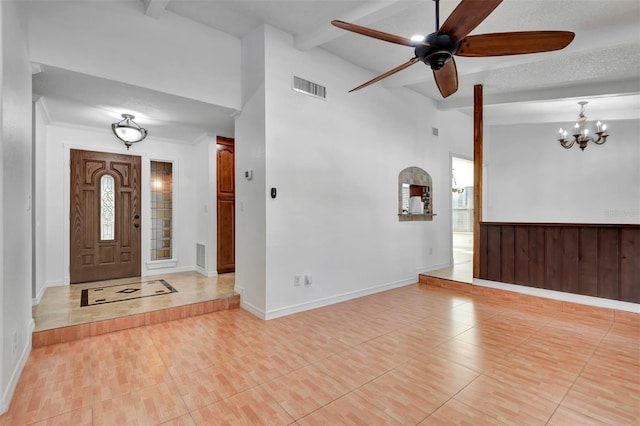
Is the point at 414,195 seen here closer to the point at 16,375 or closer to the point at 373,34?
the point at 373,34

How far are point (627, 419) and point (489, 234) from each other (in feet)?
10.1

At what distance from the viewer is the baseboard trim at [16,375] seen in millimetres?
1933

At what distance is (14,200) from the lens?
2.26m

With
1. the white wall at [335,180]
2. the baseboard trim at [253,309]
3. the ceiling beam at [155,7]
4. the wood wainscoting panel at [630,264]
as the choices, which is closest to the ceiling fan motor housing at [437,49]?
the white wall at [335,180]

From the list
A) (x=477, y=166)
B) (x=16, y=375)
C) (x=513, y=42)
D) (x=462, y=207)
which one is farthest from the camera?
(x=462, y=207)

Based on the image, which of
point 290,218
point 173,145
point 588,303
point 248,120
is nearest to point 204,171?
point 173,145

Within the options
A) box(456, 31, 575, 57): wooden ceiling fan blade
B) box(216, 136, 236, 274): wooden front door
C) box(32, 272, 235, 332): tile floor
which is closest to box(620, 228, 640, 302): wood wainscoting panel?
box(456, 31, 575, 57): wooden ceiling fan blade

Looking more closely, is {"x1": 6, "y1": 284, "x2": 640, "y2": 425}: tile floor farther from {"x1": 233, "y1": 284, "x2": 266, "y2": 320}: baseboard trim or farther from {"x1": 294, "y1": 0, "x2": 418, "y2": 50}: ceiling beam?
{"x1": 294, "y1": 0, "x2": 418, "y2": 50}: ceiling beam

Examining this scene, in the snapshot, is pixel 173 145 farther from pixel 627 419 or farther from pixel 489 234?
pixel 627 419

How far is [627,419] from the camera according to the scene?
185 cm

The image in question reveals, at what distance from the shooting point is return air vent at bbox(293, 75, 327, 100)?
151 inches

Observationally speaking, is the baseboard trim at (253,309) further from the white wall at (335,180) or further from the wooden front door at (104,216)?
the wooden front door at (104,216)

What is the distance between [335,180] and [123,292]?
3.31m

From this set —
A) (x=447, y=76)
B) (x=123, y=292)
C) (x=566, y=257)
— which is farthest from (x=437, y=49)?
(x=123, y=292)
